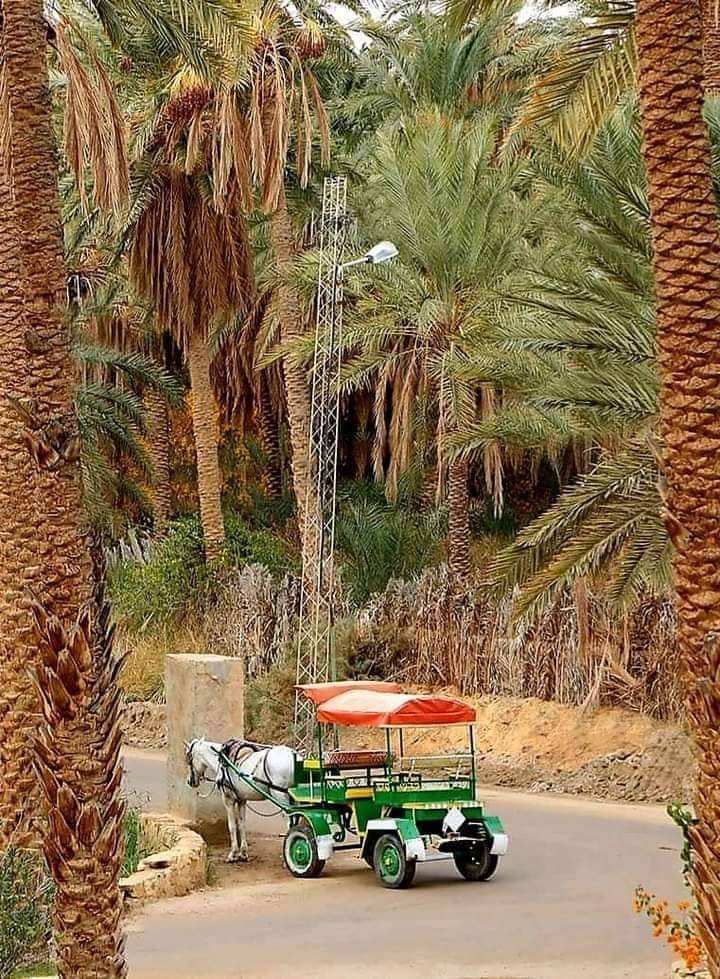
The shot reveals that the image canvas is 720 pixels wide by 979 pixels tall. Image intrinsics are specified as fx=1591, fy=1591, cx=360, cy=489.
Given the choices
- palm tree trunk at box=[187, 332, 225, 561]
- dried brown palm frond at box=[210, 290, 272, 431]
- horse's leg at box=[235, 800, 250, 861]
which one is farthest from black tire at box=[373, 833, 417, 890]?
dried brown palm frond at box=[210, 290, 272, 431]

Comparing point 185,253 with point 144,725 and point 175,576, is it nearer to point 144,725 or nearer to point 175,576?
point 175,576

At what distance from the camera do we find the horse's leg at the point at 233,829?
51.6 feet

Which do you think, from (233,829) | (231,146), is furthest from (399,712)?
(231,146)

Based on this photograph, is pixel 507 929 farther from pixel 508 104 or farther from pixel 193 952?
pixel 508 104

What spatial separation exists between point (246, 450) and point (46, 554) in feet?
105

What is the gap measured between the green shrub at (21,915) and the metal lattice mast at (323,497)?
11957 millimetres

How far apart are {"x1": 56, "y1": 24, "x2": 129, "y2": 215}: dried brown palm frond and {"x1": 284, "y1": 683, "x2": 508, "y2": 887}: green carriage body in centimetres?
522

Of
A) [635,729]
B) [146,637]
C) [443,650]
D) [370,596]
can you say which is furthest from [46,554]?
[146,637]

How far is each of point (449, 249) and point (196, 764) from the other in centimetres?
1117

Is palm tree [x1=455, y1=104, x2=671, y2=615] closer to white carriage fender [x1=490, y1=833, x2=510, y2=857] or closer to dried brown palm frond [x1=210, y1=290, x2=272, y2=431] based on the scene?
white carriage fender [x1=490, y1=833, x2=510, y2=857]

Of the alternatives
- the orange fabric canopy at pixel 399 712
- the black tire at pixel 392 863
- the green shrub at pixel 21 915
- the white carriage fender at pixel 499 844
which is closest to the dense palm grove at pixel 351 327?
the orange fabric canopy at pixel 399 712

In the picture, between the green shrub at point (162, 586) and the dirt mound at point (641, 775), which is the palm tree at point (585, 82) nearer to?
the dirt mound at point (641, 775)

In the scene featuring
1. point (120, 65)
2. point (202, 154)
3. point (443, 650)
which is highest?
point (120, 65)

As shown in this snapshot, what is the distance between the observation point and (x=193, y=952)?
11492 millimetres
